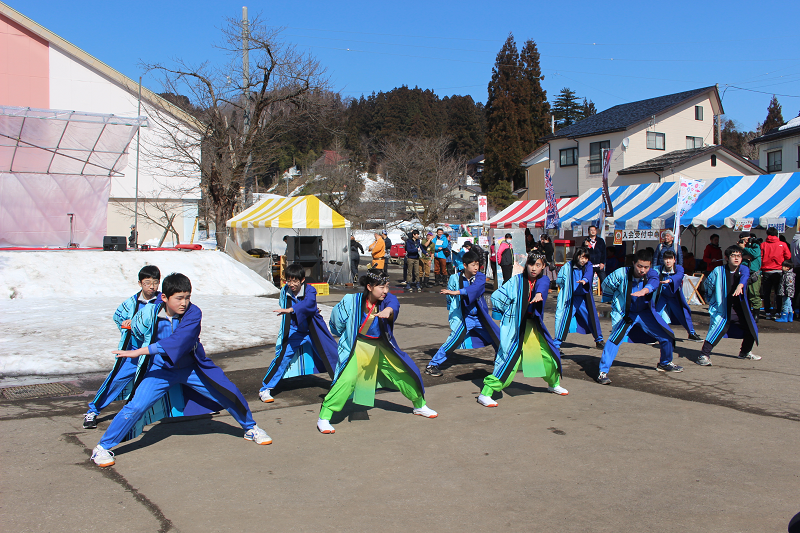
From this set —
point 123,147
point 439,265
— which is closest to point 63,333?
point 123,147

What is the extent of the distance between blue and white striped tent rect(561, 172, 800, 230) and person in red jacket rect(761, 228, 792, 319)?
2012 millimetres

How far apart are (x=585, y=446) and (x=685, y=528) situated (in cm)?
139

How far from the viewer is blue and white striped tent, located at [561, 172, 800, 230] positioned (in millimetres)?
14164

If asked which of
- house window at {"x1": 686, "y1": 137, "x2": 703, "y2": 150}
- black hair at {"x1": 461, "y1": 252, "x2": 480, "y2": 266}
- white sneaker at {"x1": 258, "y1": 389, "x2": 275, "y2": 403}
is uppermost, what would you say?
house window at {"x1": 686, "y1": 137, "x2": 703, "y2": 150}

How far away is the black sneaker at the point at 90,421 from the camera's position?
16.9 feet

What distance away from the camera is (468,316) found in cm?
712

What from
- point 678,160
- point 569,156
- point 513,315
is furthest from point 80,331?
point 569,156

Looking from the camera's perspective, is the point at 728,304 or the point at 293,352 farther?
the point at 728,304

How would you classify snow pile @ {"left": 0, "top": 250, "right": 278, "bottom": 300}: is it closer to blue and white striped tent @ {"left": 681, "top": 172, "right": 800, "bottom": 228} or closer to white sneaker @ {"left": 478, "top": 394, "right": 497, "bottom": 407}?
white sneaker @ {"left": 478, "top": 394, "right": 497, "bottom": 407}

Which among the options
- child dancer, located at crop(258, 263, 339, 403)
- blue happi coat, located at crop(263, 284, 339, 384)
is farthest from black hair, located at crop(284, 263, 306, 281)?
blue happi coat, located at crop(263, 284, 339, 384)

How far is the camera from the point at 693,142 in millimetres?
33156

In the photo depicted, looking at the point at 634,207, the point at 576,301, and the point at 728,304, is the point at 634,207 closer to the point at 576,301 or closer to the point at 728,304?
the point at 576,301

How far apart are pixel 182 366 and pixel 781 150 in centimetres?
3371

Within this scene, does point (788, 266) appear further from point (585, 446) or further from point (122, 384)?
point (122, 384)
